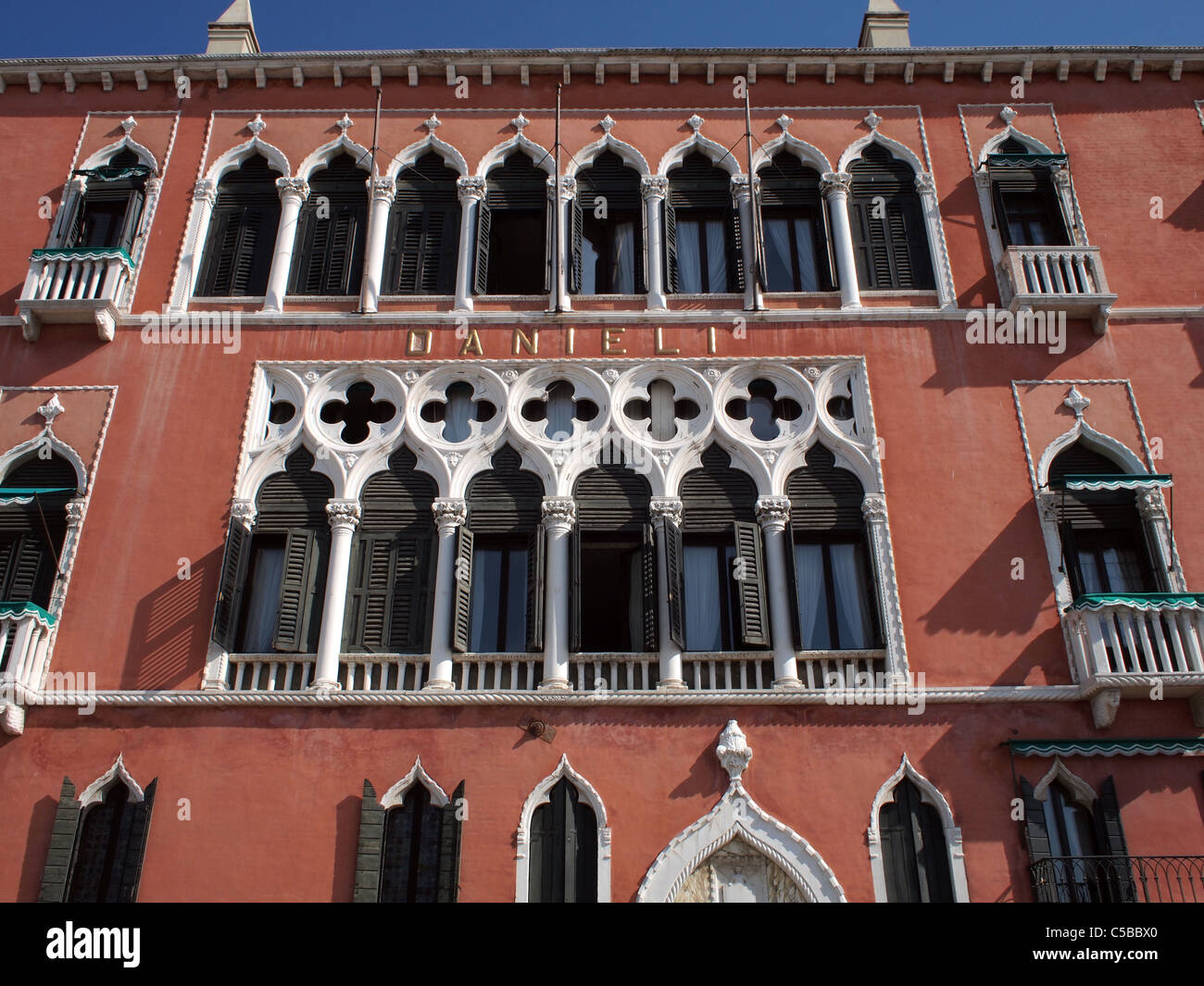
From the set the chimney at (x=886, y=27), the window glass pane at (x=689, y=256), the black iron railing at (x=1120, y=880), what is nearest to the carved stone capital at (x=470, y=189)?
the window glass pane at (x=689, y=256)

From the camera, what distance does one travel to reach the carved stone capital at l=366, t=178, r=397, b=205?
1636 centimetres

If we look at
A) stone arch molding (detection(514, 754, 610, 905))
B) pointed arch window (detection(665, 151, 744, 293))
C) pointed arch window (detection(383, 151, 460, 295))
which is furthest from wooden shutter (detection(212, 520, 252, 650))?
pointed arch window (detection(665, 151, 744, 293))

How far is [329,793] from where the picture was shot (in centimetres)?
1239

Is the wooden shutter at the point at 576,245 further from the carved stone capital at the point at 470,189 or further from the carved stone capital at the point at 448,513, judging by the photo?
the carved stone capital at the point at 448,513

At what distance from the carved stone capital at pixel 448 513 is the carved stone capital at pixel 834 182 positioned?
6.73 meters

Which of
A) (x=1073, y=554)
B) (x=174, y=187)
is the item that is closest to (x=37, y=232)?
(x=174, y=187)

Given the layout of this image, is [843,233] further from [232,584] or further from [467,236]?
[232,584]

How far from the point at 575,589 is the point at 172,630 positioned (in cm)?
445

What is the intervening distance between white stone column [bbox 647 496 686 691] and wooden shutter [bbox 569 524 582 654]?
34.0 inches

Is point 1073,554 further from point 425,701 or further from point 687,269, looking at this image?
point 425,701

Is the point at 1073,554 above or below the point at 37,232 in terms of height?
below
